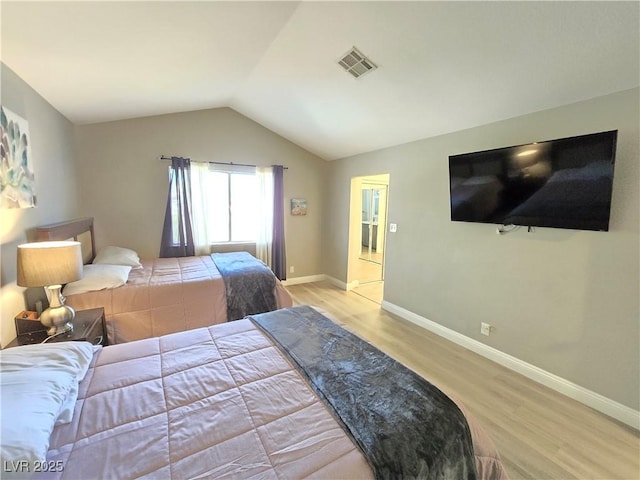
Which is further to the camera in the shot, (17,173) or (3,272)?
(17,173)

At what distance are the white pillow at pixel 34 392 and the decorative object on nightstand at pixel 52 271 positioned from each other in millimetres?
586

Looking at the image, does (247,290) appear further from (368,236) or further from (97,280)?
(368,236)

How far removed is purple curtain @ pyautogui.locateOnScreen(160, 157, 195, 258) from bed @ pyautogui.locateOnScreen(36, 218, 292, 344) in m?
0.81

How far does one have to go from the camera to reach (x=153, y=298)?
251 cm

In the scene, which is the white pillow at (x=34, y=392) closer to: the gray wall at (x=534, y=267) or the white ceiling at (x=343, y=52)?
the white ceiling at (x=343, y=52)

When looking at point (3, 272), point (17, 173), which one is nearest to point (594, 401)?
point (3, 272)

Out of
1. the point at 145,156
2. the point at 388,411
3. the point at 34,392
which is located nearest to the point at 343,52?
the point at 388,411

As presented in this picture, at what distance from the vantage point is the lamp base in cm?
175

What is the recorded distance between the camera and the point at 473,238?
2838 millimetres

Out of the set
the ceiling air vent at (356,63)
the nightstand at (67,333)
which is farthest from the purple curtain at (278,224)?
the nightstand at (67,333)

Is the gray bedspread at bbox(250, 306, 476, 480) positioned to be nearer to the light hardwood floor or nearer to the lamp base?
the light hardwood floor

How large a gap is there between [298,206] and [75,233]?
305 cm

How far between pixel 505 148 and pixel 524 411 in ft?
6.82

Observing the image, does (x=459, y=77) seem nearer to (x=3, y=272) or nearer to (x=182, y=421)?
(x=182, y=421)
